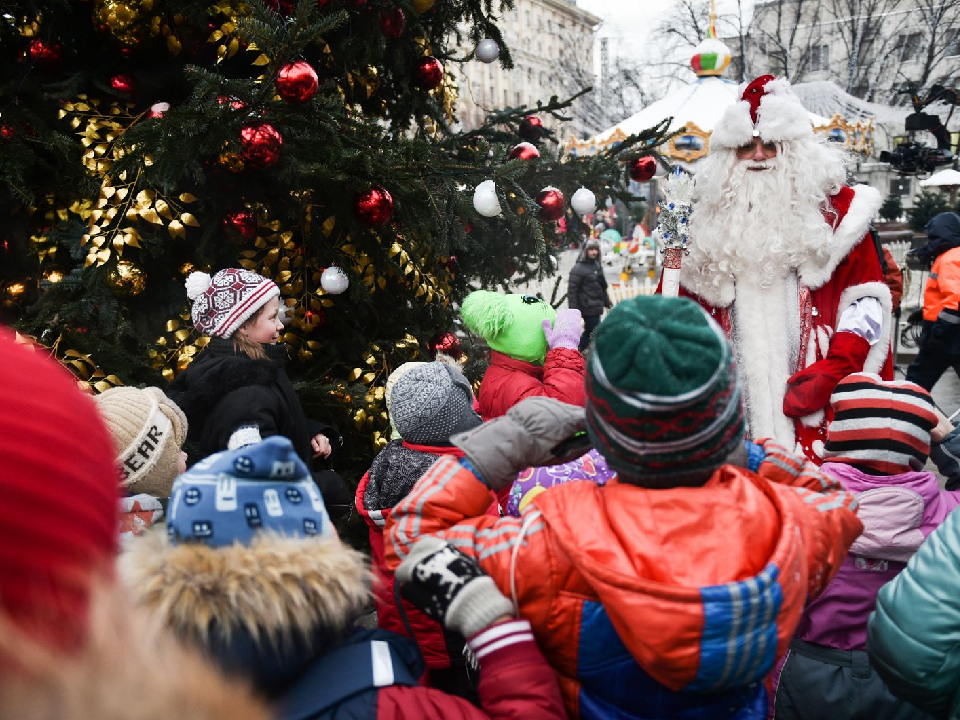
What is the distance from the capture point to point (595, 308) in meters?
11.2

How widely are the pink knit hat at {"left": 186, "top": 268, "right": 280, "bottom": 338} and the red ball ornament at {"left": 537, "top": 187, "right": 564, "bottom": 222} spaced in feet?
5.42

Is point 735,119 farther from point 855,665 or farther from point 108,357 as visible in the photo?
point 108,357

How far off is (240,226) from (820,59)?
35.3 metres

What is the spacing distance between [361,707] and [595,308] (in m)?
10.1

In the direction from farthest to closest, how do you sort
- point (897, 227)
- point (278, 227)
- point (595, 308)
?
point (897, 227), point (595, 308), point (278, 227)

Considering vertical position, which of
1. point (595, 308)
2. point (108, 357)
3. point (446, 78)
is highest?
point (446, 78)

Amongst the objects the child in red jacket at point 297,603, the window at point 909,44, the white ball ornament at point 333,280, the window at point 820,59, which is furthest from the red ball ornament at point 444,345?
the window at point 820,59

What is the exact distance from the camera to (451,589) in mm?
1429

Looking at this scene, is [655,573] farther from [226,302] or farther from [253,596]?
[226,302]

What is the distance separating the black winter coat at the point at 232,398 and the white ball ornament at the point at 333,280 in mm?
754

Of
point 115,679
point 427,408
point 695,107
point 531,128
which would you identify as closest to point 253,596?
point 115,679

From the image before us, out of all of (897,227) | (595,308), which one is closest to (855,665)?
(595,308)

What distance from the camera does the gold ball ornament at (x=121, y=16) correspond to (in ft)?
12.2

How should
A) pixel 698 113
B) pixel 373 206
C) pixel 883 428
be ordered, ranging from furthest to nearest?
pixel 698 113 → pixel 373 206 → pixel 883 428
